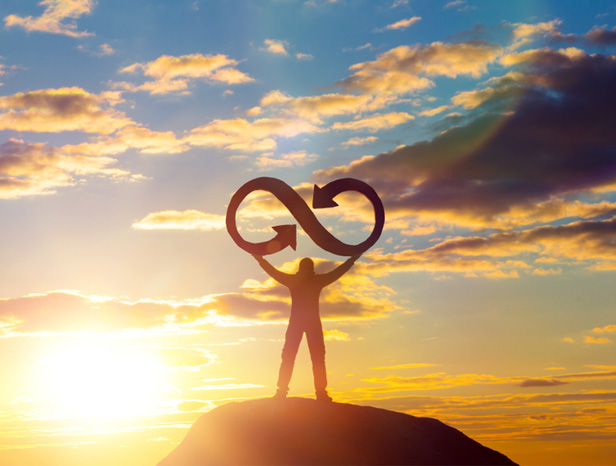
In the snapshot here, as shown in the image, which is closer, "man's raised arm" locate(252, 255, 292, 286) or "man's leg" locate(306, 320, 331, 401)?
"man's leg" locate(306, 320, 331, 401)

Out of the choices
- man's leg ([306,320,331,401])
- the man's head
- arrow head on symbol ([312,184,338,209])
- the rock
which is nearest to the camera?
the rock

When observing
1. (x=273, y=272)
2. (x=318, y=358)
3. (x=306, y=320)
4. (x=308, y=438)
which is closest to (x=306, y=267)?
(x=273, y=272)

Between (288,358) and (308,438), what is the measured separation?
258 centimetres

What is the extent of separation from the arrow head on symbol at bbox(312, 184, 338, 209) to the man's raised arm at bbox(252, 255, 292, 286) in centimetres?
226

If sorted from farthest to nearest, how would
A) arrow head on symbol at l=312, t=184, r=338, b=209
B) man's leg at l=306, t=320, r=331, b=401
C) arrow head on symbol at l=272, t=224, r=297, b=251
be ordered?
arrow head on symbol at l=312, t=184, r=338, b=209 → arrow head on symbol at l=272, t=224, r=297, b=251 → man's leg at l=306, t=320, r=331, b=401

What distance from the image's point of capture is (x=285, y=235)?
74.3 ft

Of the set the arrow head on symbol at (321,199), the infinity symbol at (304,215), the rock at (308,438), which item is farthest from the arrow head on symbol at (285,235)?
the rock at (308,438)

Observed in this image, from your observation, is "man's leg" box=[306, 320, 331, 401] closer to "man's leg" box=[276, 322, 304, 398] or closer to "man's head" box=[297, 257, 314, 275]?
"man's leg" box=[276, 322, 304, 398]

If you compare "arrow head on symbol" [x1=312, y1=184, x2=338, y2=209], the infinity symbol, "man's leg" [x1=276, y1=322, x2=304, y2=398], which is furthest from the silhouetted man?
"arrow head on symbol" [x1=312, y1=184, x2=338, y2=209]

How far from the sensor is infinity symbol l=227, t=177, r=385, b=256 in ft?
74.4

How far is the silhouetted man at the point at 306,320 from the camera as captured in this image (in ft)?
72.8

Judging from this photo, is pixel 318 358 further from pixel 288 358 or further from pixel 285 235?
pixel 285 235

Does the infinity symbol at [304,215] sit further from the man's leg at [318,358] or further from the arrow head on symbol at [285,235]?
the man's leg at [318,358]

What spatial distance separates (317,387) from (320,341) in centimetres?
136
